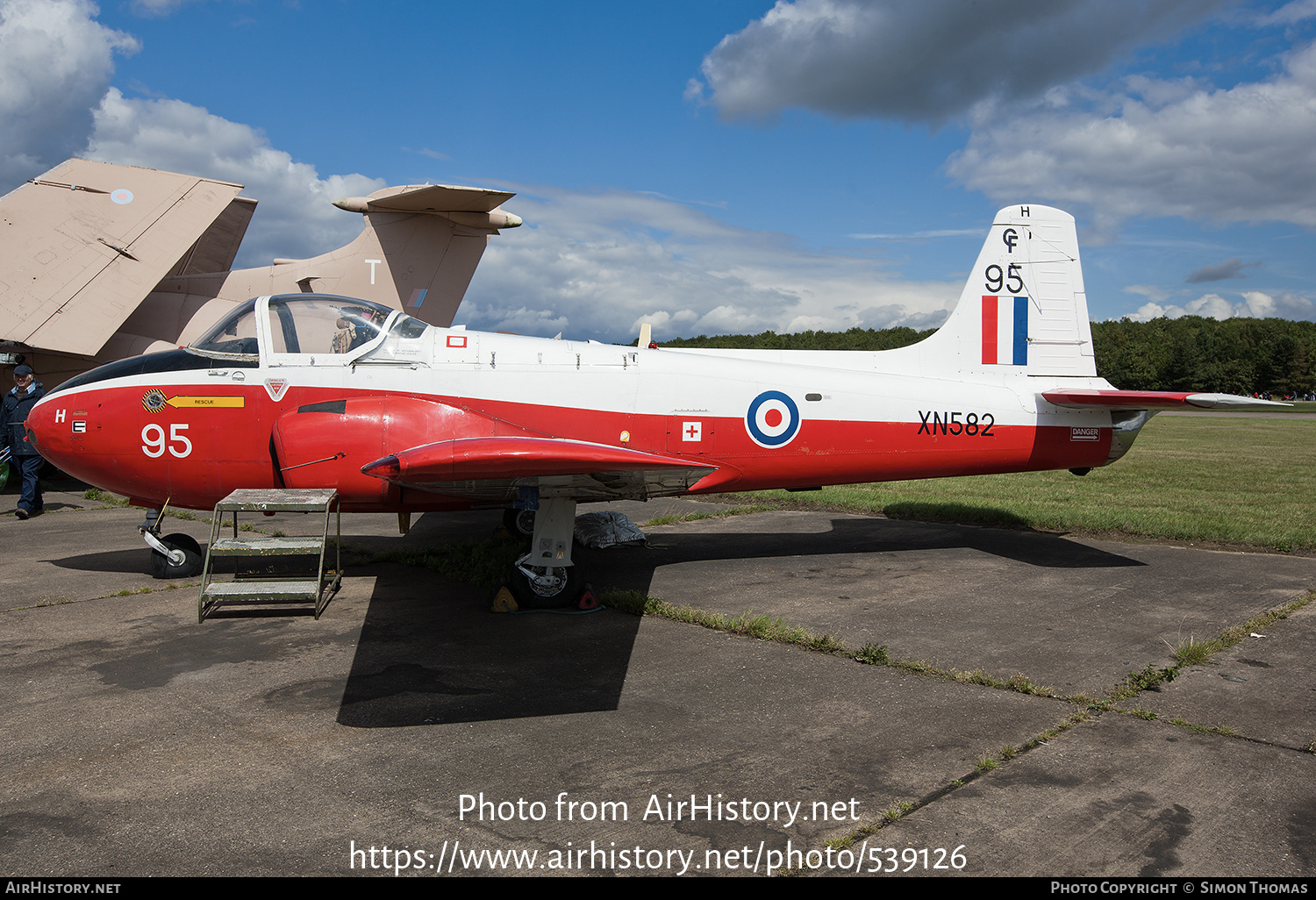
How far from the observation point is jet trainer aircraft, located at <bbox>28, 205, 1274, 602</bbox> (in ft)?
20.0

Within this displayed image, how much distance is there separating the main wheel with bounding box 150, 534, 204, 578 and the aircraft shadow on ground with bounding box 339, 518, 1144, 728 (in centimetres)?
184

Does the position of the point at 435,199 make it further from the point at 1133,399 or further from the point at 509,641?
the point at 1133,399

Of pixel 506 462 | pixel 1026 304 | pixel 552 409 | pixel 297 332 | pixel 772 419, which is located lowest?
pixel 506 462

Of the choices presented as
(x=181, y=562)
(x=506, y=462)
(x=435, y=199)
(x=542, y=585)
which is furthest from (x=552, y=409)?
(x=435, y=199)

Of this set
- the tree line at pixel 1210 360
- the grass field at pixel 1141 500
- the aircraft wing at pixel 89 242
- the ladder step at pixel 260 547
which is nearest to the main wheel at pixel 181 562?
the ladder step at pixel 260 547

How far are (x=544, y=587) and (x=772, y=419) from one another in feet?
8.84

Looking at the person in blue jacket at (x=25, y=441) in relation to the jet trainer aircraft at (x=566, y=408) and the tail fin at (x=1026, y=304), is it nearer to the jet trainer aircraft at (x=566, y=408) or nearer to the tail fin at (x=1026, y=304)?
the jet trainer aircraft at (x=566, y=408)

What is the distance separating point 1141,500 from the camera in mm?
11500

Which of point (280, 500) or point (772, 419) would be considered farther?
point (772, 419)

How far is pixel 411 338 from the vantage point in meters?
6.54

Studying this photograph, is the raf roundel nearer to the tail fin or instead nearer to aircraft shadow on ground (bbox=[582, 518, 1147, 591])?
aircraft shadow on ground (bbox=[582, 518, 1147, 591])

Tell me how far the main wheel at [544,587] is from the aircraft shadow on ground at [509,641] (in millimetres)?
147

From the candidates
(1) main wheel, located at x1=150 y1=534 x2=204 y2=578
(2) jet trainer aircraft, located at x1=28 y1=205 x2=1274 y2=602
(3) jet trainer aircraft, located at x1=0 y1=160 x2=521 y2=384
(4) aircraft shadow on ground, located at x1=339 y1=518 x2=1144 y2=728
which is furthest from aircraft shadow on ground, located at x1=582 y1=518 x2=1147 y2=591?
(3) jet trainer aircraft, located at x1=0 y1=160 x2=521 y2=384
